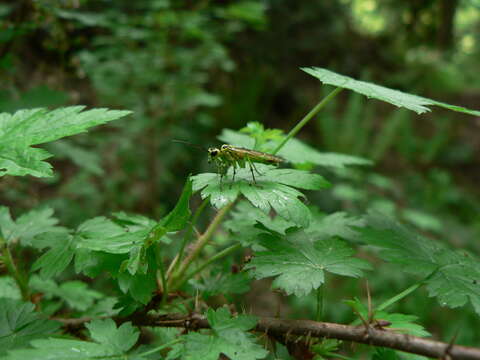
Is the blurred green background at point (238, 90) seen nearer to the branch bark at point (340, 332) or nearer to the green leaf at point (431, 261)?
the branch bark at point (340, 332)

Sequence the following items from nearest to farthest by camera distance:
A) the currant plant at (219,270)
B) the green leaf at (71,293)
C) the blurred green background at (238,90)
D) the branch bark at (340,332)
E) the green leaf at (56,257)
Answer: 1. the branch bark at (340,332)
2. the currant plant at (219,270)
3. the green leaf at (56,257)
4. the green leaf at (71,293)
5. the blurred green background at (238,90)

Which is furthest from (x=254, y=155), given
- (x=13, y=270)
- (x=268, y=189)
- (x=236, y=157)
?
(x=13, y=270)

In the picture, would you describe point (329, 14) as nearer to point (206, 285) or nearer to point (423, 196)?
point (423, 196)

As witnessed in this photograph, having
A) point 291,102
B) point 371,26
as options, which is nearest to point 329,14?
point 291,102

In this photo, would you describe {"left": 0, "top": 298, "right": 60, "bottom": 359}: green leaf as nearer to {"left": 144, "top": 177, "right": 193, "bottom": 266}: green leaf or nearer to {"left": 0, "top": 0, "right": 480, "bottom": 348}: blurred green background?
{"left": 144, "top": 177, "right": 193, "bottom": 266}: green leaf

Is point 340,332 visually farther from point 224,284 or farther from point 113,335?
point 113,335

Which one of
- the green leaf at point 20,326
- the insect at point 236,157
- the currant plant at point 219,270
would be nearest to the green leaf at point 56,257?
the currant plant at point 219,270

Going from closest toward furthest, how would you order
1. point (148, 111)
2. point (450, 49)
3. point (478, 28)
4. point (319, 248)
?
point (319, 248)
point (148, 111)
point (450, 49)
point (478, 28)
